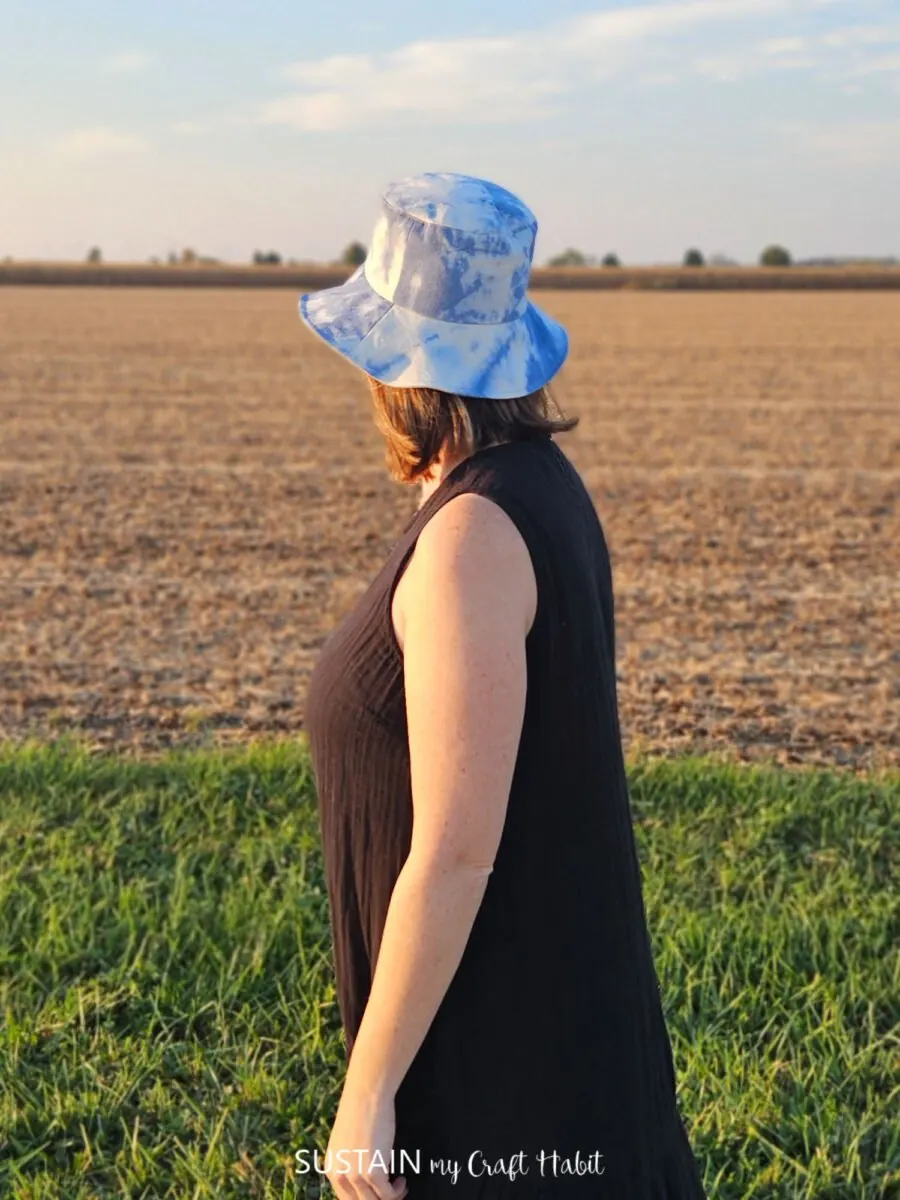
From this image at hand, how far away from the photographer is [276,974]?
3.38 meters

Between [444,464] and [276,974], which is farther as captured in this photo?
[276,974]

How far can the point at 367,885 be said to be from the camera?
1.63 metres

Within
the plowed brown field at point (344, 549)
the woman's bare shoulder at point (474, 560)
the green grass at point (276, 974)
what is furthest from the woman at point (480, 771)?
the plowed brown field at point (344, 549)

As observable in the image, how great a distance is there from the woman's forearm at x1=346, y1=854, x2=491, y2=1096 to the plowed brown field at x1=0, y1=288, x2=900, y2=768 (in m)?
3.93

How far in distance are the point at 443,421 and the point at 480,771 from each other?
0.40 m

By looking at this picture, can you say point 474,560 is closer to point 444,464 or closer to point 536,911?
point 444,464

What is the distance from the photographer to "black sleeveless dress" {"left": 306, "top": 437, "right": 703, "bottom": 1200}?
4.87 ft

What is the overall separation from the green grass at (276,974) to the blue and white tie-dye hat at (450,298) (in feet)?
6.12

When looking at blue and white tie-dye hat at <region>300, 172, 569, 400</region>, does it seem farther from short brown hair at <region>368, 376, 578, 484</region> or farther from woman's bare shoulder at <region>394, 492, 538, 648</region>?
woman's bare shoulder at <region>394, 492, 538, 648</region>

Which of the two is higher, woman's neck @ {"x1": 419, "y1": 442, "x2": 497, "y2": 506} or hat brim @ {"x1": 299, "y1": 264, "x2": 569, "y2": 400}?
hat brim @ {"x1": 299, "y1": 264, "x2": 569, "y2": 400}

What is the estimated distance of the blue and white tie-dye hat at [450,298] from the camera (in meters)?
1.48

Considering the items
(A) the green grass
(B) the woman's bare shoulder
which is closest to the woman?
(B) the woman's bare shoulder

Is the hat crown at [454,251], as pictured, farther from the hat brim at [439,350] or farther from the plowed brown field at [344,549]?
the plowed brown field at [344,549]

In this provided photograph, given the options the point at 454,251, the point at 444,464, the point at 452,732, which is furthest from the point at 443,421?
the point at 452,732
